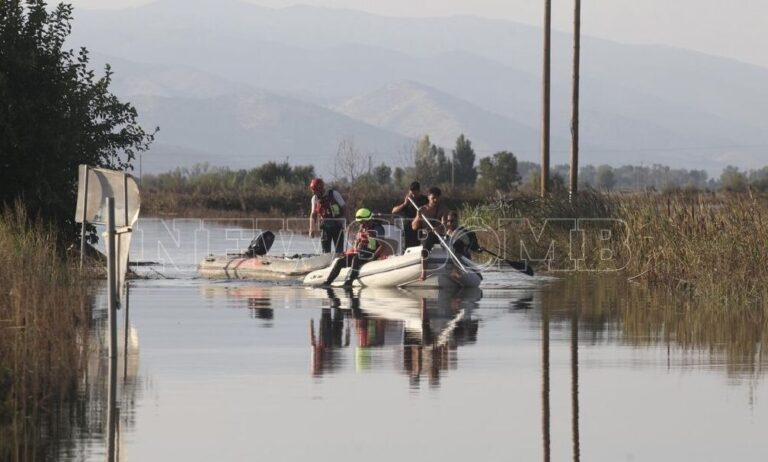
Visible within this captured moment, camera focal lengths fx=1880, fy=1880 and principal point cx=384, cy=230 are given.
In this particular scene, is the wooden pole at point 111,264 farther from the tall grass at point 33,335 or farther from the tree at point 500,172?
the tree at point 500,172

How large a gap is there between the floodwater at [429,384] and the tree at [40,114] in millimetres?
4772

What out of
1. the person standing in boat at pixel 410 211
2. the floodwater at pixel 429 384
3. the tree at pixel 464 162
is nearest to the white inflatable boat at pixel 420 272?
the person standing in boat at pixel 410 211

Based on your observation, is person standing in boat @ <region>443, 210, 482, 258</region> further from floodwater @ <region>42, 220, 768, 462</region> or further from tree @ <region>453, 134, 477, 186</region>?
tree @ <region>453, 134, 477, 186</region>

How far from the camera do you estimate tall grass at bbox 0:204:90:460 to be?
14258 millimetres

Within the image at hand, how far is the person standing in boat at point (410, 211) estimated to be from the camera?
113 ft

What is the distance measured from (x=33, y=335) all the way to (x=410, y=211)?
57.0 feet

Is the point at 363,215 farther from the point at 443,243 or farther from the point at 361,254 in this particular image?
the point at 443,243

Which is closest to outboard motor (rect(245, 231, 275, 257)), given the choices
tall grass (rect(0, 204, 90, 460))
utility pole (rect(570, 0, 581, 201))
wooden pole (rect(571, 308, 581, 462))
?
utility pole (rect(570, 0, 581, 201))

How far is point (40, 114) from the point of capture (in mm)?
32031

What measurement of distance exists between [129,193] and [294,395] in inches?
131

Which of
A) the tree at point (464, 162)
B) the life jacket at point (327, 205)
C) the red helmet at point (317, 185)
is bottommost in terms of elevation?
the life jacket at point (327, 205)

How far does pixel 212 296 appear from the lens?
103 ft

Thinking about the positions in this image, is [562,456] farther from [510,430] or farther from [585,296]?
[585,296]

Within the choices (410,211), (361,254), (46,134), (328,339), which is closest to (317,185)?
(410,211)
